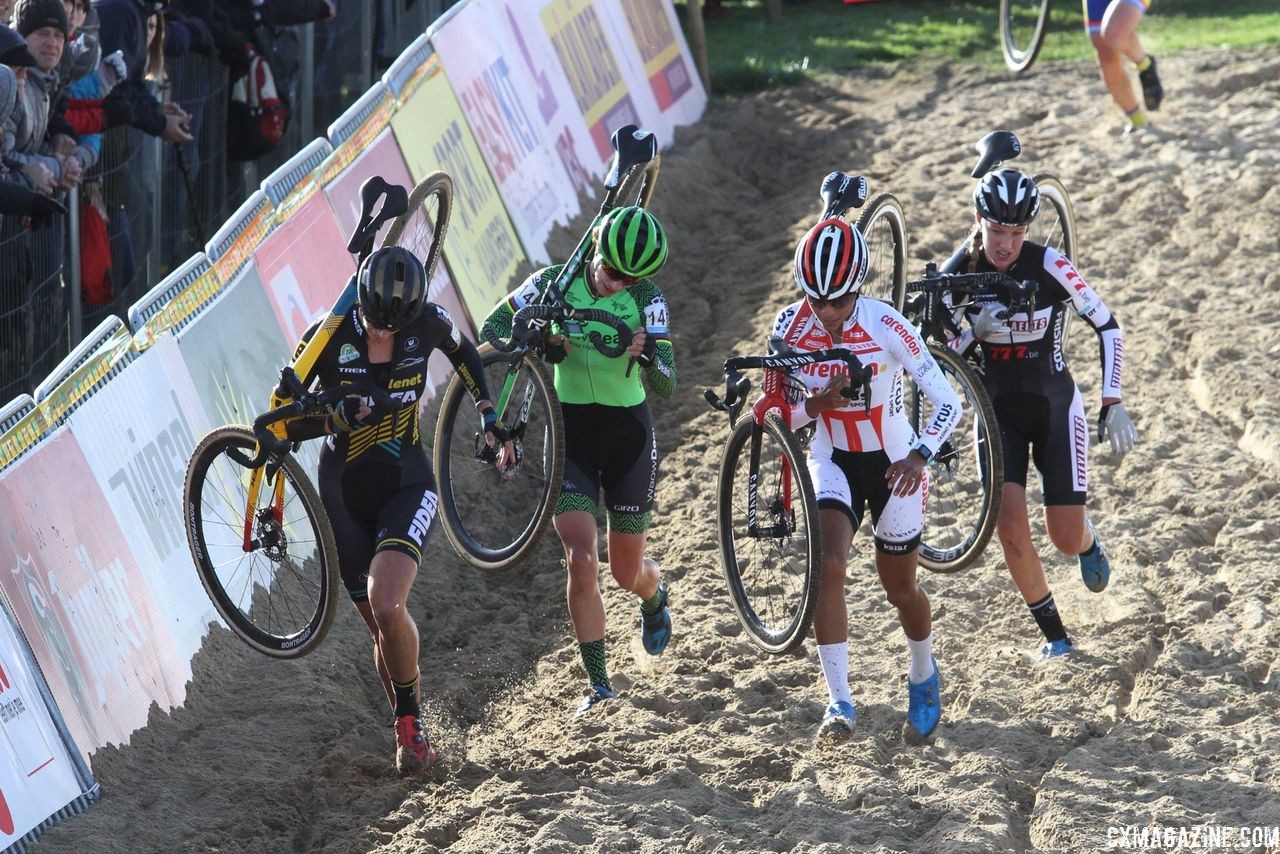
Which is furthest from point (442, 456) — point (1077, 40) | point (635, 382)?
point (1077, 40)

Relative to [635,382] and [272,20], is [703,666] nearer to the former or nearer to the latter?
[635,382]

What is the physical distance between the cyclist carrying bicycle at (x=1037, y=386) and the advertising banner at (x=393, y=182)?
3.67m

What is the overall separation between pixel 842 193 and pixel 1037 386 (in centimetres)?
138

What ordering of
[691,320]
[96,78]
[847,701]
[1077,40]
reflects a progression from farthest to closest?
1. [1077,40]
2. [691,320]
3. [96,78]
4. [847,701]

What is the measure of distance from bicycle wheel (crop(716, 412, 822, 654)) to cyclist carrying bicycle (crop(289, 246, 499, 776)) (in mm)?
1165

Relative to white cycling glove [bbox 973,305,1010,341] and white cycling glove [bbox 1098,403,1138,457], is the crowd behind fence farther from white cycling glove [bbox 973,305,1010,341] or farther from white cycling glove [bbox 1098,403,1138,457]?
white cycling glove [bbox 1098,403,1138,457]

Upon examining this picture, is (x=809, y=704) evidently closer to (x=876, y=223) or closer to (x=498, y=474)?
(x=876, y=223)

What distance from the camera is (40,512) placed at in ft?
23.3

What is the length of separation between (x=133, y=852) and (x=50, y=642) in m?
0.97

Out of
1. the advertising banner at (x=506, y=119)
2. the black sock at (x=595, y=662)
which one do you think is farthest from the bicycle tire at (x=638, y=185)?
the advertising banner at (x=506, y=119)

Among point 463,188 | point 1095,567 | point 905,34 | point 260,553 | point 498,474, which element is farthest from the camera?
point 905,34

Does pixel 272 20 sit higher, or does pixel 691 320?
pixel 272 20

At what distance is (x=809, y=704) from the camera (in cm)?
801

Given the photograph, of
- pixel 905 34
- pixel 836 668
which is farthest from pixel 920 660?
pixel 905 34
